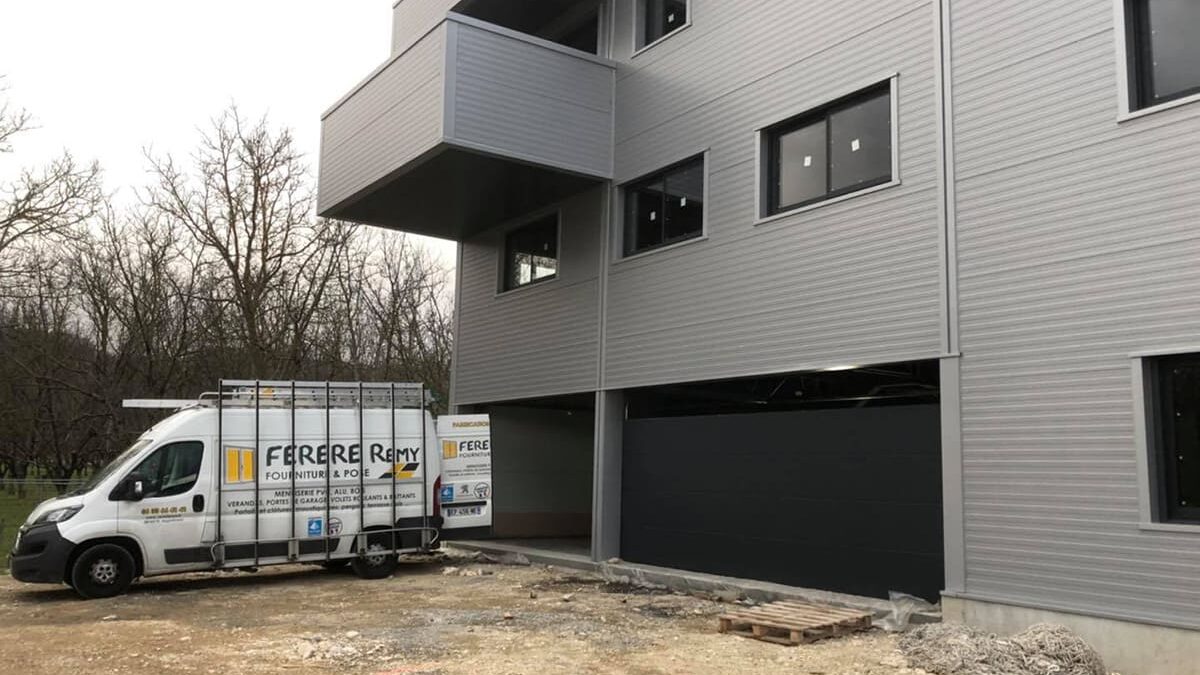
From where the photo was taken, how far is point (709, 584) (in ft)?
37.0

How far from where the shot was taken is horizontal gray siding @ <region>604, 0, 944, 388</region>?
31.0 ft

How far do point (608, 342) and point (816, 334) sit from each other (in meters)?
4.20

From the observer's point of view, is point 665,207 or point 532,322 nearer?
point 665,207

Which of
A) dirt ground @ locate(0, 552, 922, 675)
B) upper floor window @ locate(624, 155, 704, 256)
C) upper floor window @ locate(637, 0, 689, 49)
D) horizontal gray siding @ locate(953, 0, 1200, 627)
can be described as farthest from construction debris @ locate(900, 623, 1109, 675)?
upper floor window @ locate(637, 0, 689, 49)

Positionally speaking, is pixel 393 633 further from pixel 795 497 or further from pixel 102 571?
pixel 795 497

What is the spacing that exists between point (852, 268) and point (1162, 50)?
11.5ft

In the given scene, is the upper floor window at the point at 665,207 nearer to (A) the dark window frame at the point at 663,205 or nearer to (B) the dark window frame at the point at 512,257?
(A) the dark window frame at the point at 663,205

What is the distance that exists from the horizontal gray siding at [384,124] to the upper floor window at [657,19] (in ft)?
11.2

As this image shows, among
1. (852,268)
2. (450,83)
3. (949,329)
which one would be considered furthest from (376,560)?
(949,329)

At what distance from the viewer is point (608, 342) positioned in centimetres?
1379

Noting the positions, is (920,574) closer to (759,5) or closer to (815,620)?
(815,620)

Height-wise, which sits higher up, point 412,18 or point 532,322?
point 412,18

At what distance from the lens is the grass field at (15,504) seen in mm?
16625

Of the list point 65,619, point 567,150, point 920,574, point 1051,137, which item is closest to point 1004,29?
point 1051,137
